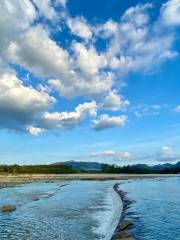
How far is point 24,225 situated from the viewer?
30312 millimetres

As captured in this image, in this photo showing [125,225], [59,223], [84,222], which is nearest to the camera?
[125,225]

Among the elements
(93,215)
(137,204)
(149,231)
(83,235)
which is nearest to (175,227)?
(149,231)

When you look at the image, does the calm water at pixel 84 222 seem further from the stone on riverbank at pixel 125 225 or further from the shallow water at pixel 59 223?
the stone on riverbank at pixel 125 225

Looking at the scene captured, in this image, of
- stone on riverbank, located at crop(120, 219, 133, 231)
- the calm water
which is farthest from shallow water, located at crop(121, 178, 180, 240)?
stone on riverbank, located at crop(120, 219, 133, 231)

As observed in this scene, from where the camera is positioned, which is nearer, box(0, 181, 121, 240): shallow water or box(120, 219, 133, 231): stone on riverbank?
box(0, 181, 121, 240): shallow water

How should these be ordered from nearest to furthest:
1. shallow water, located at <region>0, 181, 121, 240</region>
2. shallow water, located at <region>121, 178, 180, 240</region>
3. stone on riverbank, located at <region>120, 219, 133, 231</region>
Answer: shallow water, located at <region>121, 178, 180, 240</region>
shallow water, located at <region>0, 181, 121, 240</region>
stone on riverbank, located at <region>120, 219, 133, 231</region>

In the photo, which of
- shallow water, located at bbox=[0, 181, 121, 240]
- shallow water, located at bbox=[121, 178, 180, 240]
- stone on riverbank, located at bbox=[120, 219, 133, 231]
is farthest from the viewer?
stone on riverbank, located at bbox=[120, 219, 133, 231]

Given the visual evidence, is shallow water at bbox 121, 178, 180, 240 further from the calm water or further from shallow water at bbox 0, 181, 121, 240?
shallow water at bbox 0, 181, 121, 240

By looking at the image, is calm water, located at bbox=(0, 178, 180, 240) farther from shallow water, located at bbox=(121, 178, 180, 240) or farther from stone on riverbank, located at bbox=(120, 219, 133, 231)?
stone on riverbank, located at bbox=(120, 219, 133, 231)

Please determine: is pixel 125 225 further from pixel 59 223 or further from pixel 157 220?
pixel 59 223

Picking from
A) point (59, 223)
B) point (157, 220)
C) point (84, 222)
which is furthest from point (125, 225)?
point (59, 223)

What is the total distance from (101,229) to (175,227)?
5.57 metres

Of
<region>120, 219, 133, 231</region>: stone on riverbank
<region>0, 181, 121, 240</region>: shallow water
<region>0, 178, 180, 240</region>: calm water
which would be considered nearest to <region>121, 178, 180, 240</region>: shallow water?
<region>0, 178, 180, 240</region>: calm water

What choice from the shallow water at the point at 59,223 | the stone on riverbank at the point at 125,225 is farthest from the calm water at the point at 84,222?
the stone on riverbank at the point at 125,225
